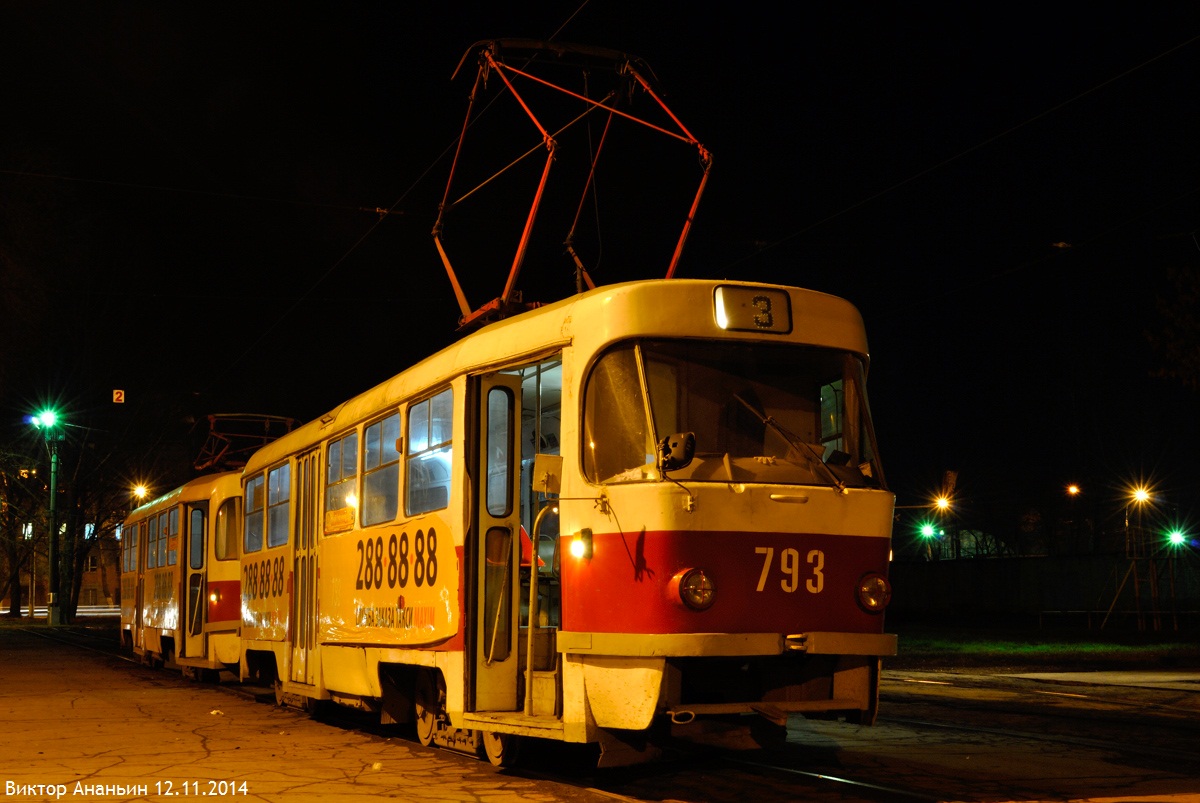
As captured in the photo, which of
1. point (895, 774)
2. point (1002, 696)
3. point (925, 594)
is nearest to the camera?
point (895, 774)

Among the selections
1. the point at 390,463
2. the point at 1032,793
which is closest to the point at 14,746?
the point at 390,463

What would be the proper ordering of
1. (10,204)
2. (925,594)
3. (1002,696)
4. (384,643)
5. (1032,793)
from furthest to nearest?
(925,594) < (10,204) < (1002,696) < (384,643) < (1032,793)

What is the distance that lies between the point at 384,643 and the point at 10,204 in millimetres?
17461

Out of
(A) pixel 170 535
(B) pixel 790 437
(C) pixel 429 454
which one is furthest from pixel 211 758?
(A) pixel 170 535

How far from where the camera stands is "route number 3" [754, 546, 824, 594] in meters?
7.32

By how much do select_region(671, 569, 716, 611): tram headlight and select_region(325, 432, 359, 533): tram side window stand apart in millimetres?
4758

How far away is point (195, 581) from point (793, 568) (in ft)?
45.6

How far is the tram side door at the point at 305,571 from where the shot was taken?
12.4 meters

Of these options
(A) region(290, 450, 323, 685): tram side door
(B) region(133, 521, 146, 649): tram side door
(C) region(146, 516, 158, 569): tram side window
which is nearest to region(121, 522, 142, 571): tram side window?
(B) region(133, 521, 146, 649): tram side door

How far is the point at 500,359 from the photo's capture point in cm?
868

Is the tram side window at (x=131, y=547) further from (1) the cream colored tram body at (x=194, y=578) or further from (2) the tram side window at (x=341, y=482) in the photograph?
(2) the tram side window at (x=341, y=482)

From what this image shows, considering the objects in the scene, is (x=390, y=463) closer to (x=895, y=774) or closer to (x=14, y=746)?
(x=14, y=746)

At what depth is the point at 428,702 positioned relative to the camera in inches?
387

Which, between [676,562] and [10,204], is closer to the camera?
[676,562]
